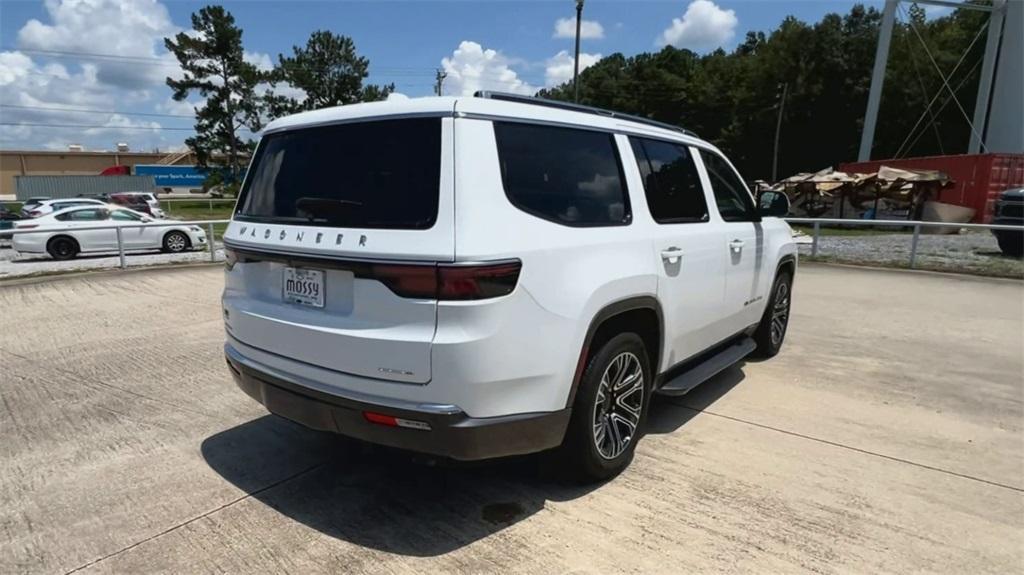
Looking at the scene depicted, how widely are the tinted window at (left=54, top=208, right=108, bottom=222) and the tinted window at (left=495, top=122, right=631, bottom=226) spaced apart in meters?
17.3

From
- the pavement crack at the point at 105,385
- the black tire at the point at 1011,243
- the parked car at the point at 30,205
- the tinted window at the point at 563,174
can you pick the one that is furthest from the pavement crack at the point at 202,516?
the parked car at the point at 30,205

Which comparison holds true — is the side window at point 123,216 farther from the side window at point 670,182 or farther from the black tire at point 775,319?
the side window at point 670,182

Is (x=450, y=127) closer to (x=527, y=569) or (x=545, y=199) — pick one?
(x=545, y=199)

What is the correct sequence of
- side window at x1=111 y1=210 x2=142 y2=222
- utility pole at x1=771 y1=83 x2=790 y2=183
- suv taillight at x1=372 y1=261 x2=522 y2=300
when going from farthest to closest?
utility pole at x1=771 y1=83 x2=790 y2=183, side window at x1=111 y1=210 x2=142 y2=222, suv taillight at x1=372 y1=261 x2=522 y2=300

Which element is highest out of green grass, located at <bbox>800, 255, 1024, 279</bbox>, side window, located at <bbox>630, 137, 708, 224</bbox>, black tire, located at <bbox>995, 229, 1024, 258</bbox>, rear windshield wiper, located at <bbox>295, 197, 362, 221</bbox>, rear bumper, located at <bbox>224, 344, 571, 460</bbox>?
side window, located at <bbox>630, 137, 708, 224</bbox>

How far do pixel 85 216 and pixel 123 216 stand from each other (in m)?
1.09

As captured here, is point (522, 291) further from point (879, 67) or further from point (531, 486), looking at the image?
point (879, 67)

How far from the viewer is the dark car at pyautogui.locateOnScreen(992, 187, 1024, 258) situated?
12.3 m

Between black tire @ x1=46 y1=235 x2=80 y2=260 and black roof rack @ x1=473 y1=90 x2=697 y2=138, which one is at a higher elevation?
black roof rack @ x1=473 y1=90 x2=697 y2=138

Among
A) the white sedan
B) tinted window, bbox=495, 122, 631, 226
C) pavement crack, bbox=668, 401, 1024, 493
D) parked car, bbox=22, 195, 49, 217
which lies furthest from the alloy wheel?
parked car, bbox=22, 195, 49, 217

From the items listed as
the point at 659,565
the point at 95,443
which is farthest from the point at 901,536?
the point at 95,443

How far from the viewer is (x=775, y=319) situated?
575 cm

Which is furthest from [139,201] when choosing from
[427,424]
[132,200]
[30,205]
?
[427,424]

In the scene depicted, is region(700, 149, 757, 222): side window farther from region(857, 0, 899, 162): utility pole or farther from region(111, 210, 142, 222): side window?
region(857, 0, 899, 162): utility pole
